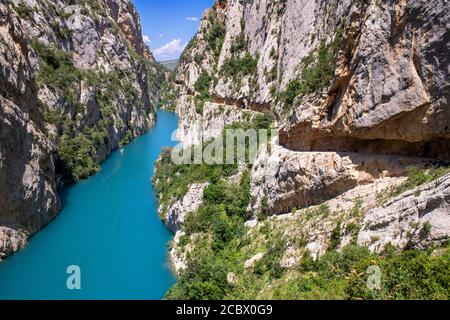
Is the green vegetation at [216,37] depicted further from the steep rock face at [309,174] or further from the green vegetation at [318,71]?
the steep rock face at [309,174]

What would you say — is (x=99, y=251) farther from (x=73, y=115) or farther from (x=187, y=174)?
(x=73, y=115)

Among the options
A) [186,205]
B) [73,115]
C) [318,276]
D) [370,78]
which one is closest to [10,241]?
[186,205]

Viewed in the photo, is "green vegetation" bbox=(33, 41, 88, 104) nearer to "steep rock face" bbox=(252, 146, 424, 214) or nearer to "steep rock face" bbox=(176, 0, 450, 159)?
"steep rock face" bbox=(176, 0, 450, 159)

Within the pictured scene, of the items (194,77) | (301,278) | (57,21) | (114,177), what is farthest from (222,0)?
(301,278)

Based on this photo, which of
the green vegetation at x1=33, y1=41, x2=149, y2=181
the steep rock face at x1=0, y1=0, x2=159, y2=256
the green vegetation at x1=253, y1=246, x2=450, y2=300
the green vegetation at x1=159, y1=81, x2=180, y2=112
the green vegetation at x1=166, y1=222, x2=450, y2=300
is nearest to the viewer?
the green vegetation at x1=253, y1=246, x2=450, y2=300

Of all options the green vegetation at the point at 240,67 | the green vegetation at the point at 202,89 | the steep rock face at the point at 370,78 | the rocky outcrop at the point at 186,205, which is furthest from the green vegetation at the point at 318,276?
the green vegetation at the point at 202,89

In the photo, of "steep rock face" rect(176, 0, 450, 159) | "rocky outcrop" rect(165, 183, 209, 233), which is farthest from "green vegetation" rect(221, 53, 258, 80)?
"rocky outcrop" rect(165, 183, 209, 233)

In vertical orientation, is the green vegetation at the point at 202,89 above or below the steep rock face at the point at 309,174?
above
